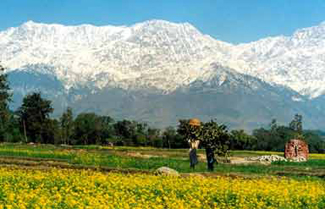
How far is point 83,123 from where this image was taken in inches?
5497

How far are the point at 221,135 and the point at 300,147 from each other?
2824 centimetres

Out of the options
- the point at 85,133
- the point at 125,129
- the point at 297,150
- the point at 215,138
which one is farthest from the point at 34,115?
the point at 215,138

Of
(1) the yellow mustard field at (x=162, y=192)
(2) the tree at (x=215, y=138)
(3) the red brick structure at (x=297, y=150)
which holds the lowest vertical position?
(1) the yellow mustard field at (x=162, y=192)

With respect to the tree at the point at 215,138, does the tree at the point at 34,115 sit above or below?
above

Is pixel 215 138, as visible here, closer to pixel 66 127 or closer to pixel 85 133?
pixel 66 127

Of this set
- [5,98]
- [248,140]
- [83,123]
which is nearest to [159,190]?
[5,98]

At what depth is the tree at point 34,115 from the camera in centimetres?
11950

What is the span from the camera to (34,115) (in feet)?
396

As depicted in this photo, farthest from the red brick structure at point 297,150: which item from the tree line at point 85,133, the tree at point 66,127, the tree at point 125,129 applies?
the tree at point 125,129

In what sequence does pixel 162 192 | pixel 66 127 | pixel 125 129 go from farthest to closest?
pixel 125 129, pixel 66 127, pixel 162 192

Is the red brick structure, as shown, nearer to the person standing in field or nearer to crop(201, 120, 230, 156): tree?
crop(201, 120, 230, 156): tree

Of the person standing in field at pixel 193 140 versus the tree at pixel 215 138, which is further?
the person standing in field at pixel 193 140

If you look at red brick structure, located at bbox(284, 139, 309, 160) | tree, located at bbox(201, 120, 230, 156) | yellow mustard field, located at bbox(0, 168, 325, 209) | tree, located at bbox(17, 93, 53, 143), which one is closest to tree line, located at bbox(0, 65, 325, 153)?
tree, located at bbox(17, 93, 53, 143)

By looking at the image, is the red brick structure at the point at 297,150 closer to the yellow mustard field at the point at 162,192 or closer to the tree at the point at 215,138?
the tree at the point at 215,138
